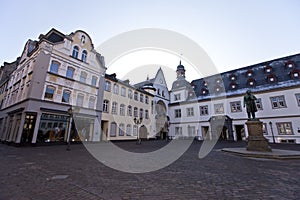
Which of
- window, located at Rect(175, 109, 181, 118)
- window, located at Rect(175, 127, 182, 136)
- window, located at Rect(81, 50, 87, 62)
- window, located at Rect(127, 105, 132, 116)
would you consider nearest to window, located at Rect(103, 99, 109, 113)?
window, located at Rect(127, 105, 132, 116)

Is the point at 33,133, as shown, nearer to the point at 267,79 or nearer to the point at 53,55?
the point at 53,55

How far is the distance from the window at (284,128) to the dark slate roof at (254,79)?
19.2ft

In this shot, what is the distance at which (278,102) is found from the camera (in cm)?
2339

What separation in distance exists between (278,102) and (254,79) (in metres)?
6.02

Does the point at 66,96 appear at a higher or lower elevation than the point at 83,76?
lower

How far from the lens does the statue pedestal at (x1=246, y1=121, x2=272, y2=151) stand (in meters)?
10.4

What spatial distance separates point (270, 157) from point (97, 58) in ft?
76.1

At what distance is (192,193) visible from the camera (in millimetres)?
3537

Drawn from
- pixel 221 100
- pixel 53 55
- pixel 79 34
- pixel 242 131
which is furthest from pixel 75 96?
pixel 242 131

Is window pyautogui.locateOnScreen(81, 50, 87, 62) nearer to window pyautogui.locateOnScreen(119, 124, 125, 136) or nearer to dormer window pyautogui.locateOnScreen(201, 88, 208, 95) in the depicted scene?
window pyautogui.locateOnScreen(119, 124, 125, 136)

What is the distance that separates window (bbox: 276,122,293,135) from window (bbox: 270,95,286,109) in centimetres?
273

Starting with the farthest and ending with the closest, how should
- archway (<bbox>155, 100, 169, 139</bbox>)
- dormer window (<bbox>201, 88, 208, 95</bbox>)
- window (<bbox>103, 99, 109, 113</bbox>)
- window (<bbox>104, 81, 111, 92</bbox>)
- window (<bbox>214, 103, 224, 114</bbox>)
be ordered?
archway (<bbox>155, 100, 169, 139</bbox>), dormer window (<bbox>201, 88, 208, 95</bbox>), window (<bbox>214, 103, 224, 114</bbox>), window (<bbox>104, 81, 111, 92</bbox>), window (<bbox>103, 99, 109, 113</bbox>)

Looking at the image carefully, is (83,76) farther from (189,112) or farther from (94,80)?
(189,112)

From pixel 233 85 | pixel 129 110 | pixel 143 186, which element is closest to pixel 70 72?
pixel 129 110
